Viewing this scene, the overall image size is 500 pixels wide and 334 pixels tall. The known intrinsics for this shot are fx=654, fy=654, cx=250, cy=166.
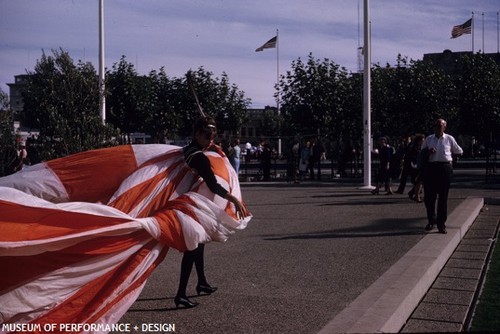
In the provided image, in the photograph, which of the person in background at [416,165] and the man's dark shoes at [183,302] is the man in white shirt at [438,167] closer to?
the person in background at [416,165]

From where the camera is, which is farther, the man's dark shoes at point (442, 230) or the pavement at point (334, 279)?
the man's dark shoes at point (442, 230)

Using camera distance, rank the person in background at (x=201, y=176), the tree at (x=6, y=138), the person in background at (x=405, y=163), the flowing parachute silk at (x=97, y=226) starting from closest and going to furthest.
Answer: the flowing parachute silk at (x=97, y=226), the person in background at (x=201, y=176), the tree at (x=6, y=138), the person in background at (x=405, y=163)

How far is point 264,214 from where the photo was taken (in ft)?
48.1

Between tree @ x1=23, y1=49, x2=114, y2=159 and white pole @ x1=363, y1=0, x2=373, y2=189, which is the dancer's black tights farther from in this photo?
white pole @ x1=363, y1=0, x2=373, y2=189

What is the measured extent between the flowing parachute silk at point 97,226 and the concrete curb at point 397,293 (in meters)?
1.38

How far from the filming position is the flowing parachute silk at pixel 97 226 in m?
4.91

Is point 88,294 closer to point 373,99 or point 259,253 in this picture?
point 259,253

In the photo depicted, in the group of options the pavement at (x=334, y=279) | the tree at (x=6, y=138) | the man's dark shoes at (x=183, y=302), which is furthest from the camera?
the tree at (x=6, y=138)

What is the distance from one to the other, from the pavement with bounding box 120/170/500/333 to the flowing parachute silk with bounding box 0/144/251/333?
66cm

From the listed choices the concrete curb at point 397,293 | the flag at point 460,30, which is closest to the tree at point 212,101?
the flag at point 460,30

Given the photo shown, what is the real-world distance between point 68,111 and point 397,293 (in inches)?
309

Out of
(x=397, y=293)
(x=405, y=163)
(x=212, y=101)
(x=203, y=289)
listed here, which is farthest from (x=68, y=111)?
(x=212, y=101)

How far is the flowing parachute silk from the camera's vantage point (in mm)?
4906

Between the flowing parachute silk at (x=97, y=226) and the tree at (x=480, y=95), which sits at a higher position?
the tree at (x=480, y=95)
